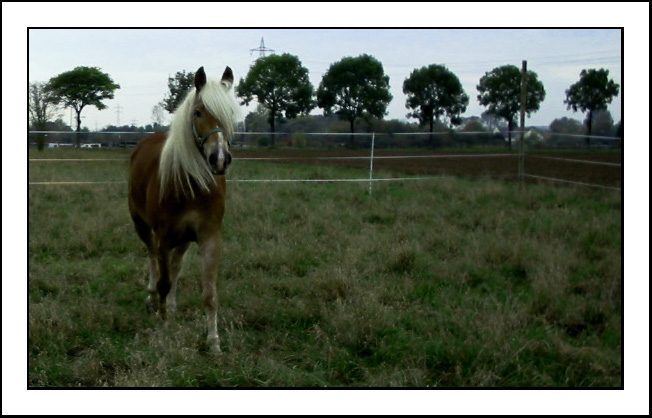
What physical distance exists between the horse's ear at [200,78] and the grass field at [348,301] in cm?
162

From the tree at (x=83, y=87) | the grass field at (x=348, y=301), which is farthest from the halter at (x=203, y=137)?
the tree at (x=83, y=87)

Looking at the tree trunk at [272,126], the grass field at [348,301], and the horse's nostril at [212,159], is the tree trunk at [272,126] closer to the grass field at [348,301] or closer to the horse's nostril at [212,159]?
the grass field at [348,301]

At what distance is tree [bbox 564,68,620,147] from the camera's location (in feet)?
30.3

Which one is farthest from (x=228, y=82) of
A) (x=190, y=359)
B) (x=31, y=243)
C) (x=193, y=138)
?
(x=31, y=243)

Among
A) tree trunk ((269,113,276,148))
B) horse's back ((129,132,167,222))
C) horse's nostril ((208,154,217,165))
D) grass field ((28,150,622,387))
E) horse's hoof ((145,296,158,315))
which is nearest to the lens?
grass field ((28,150,622,387))

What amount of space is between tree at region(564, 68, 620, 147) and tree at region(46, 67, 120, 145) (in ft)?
26.2

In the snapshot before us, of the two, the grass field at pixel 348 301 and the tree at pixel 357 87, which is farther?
the tree at pixel 357 87

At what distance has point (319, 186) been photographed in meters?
11.4

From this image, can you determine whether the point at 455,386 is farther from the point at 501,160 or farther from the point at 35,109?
the point at 501,160

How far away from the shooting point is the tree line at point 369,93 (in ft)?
30.8

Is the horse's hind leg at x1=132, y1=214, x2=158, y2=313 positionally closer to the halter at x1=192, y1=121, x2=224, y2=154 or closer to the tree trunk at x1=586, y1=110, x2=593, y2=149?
the halter at x1=192, y1=121, x2=224, y2=154

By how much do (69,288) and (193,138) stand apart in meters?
2.01

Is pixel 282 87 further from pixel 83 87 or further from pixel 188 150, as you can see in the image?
pixel 188 150

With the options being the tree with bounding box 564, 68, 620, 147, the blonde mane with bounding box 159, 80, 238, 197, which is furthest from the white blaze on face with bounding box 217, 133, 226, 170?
the tree with bounding box 564, 68, 620, 147
